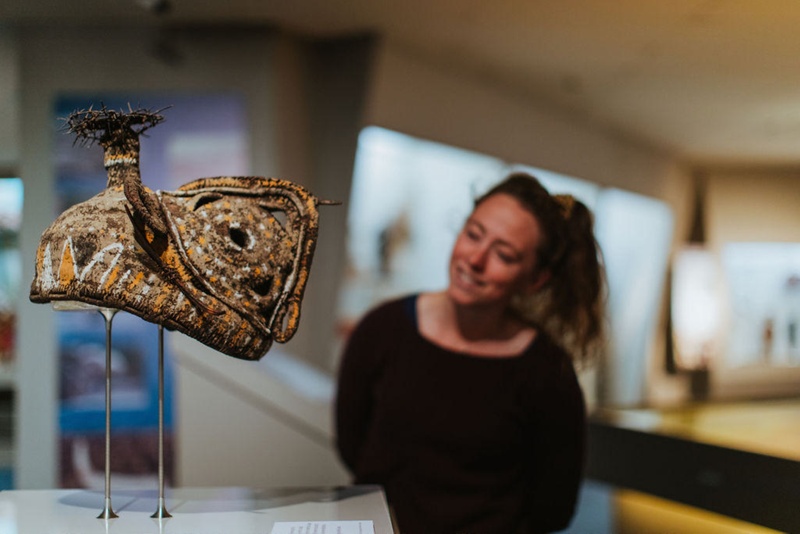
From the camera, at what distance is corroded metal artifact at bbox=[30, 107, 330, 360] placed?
121cm

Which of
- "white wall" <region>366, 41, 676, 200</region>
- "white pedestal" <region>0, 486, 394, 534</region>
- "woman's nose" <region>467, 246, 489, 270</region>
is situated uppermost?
"white wall" <region>366, 41, 676, 200</region>

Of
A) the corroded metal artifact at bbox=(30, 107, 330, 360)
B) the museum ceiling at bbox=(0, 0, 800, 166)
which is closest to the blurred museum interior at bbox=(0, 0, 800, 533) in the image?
the museum ceiling at bbox=(0, 0, 800, 166)

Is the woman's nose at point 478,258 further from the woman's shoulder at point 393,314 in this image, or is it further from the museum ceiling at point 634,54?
the museum ceiling at point 634,54

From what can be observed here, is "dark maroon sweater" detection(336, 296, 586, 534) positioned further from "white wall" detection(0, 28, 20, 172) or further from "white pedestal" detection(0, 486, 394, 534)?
"white wall" detection(0, 28, 20, 172)

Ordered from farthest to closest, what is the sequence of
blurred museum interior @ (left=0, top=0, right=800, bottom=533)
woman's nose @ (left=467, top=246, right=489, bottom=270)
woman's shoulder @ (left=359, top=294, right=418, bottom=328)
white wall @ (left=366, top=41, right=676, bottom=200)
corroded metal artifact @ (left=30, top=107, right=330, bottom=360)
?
white wall @ (left=366, top=41, right=676, bottom=200), blurred museum interior @ (left=0, top=0, right=800, bottom=533), woman's shoulder @ (left=359, top=294, right=418, bottom=328), woman's nose @ (left=467, top=246, right=489, bottom=270), corroded metal artifact @ (left=30, top=107, right=330, bottom=360)

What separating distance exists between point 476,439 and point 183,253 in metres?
0.79

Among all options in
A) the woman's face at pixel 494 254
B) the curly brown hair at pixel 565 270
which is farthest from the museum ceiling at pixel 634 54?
the woman's face at pixel 494 254

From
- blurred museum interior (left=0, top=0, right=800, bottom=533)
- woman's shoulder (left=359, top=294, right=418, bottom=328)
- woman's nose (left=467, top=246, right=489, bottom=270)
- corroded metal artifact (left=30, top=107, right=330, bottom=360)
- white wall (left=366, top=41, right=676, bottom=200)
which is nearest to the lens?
corroded metal artifact (left=30, top=107, right=330, bottom=360)

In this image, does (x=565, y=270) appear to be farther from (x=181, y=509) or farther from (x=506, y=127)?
(x=506, y=127)

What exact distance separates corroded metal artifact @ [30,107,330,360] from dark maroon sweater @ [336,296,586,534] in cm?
51

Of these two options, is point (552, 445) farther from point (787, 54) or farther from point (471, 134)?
point (471, 134)

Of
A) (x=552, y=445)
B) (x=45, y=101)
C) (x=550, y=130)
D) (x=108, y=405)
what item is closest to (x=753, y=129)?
(x=550, y=130)

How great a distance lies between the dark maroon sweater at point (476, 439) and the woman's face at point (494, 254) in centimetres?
15

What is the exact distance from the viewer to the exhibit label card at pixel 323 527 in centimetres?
129
